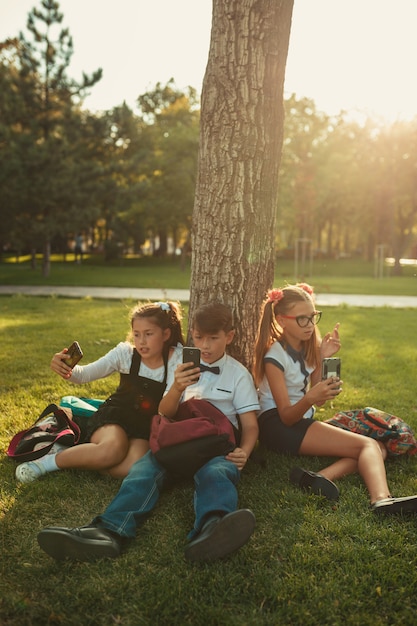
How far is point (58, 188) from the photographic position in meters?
19.7

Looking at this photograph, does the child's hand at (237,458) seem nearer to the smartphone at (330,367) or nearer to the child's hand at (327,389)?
the child's hand at (327,389)

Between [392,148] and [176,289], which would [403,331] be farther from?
[392,148]

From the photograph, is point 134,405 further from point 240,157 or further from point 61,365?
point 240,157

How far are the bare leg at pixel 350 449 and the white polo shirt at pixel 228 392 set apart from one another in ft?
1.49

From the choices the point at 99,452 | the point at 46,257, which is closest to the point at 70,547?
the point at 99,452

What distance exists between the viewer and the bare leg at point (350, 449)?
11.4 feet

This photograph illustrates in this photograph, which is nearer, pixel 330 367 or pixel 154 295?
pixel 330 367

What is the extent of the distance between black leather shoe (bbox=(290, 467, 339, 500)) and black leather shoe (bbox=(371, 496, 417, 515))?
0.96 feet

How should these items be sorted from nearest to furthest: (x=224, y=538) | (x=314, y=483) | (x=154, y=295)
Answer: (x=224, y=538)
(x=314, y=483)
(x=154, y=295)

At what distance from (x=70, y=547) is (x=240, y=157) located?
282cm

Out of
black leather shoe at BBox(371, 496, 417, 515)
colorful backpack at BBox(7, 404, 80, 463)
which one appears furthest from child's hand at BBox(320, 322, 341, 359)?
colorful backpack at BBox(7, 404, 80, 463)

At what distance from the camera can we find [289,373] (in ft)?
13.3

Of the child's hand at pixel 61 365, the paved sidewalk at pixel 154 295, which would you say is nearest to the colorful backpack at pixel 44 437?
the child's hand at pixel 61 365

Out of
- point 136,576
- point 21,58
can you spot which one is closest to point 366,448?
point 136,576
